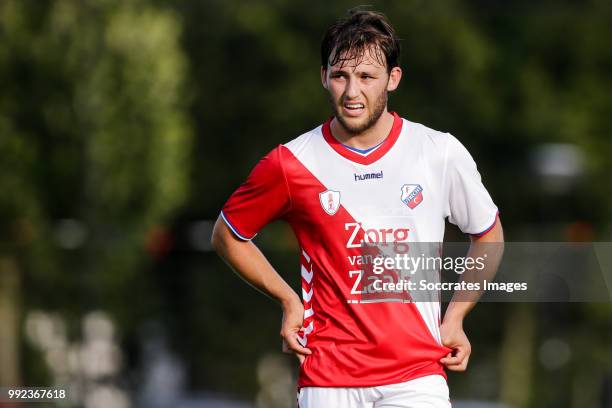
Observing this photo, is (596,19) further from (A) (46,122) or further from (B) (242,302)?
(A) (46,122)

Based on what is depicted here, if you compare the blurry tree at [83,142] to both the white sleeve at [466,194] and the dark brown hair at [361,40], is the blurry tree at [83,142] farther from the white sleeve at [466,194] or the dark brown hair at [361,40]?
the white sleeve at [466,194]

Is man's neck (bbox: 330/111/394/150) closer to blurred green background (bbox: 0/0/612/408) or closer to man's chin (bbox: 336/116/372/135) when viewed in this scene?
man's chin (bbox: 336/116/372/135)

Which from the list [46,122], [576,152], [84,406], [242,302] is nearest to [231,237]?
[84,406]

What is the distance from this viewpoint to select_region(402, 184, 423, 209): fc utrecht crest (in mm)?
6152

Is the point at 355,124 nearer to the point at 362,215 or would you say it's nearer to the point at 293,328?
the point at 362,215

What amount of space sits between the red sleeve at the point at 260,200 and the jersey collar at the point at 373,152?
249 millimetres

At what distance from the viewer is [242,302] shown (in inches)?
1300

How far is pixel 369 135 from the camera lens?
6.24m

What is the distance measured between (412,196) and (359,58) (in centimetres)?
70

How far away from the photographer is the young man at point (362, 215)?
6047 millimetres

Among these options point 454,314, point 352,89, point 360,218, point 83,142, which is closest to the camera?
point 352,89

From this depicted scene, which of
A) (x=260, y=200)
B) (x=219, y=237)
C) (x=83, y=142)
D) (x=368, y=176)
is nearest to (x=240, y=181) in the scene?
(x=83, y=142)

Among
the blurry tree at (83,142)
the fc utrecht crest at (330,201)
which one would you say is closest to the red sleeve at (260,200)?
the fc utrecht crest at (330,201)

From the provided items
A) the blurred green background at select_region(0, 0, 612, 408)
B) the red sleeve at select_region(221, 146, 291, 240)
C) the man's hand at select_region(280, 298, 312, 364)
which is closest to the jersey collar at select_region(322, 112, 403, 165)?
the red sleeve at select_region(221, 146, 291, 240)
